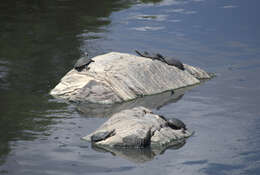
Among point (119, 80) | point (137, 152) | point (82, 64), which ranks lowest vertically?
point (137, 152)

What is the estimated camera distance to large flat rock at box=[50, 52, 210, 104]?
13.9 meters

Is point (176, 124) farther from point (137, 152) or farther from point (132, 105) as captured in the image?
point (132, 105)

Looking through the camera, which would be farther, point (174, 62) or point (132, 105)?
point (174, 62)

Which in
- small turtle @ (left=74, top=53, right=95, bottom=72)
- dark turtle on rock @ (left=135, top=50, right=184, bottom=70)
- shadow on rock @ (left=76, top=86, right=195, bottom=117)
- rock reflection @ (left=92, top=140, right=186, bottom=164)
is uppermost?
small turtle @ (left=74, top=53, right=95, bottom=72)

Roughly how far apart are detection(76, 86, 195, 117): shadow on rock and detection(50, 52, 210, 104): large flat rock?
172mm

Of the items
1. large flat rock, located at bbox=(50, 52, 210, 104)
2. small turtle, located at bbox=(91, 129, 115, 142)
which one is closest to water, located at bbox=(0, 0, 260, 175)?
small turtle, located at bbox=(91, 129, 115, 142)

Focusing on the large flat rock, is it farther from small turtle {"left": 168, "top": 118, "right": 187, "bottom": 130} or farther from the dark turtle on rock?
small turtle {"left": 168, "top": 118, "right": 187, "bottom": 130}

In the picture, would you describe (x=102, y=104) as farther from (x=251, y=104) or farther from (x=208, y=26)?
(x=208, y=26)

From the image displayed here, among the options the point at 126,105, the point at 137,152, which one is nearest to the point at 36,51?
the point at 126,105

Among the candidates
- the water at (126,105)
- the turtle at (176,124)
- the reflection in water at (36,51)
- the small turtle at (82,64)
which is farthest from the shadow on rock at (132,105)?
the turtle at (176,124)

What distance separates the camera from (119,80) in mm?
14227

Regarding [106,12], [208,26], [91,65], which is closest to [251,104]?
[91,65]

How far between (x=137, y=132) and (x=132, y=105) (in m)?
2.82

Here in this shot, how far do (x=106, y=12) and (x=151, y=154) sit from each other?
13353mm
